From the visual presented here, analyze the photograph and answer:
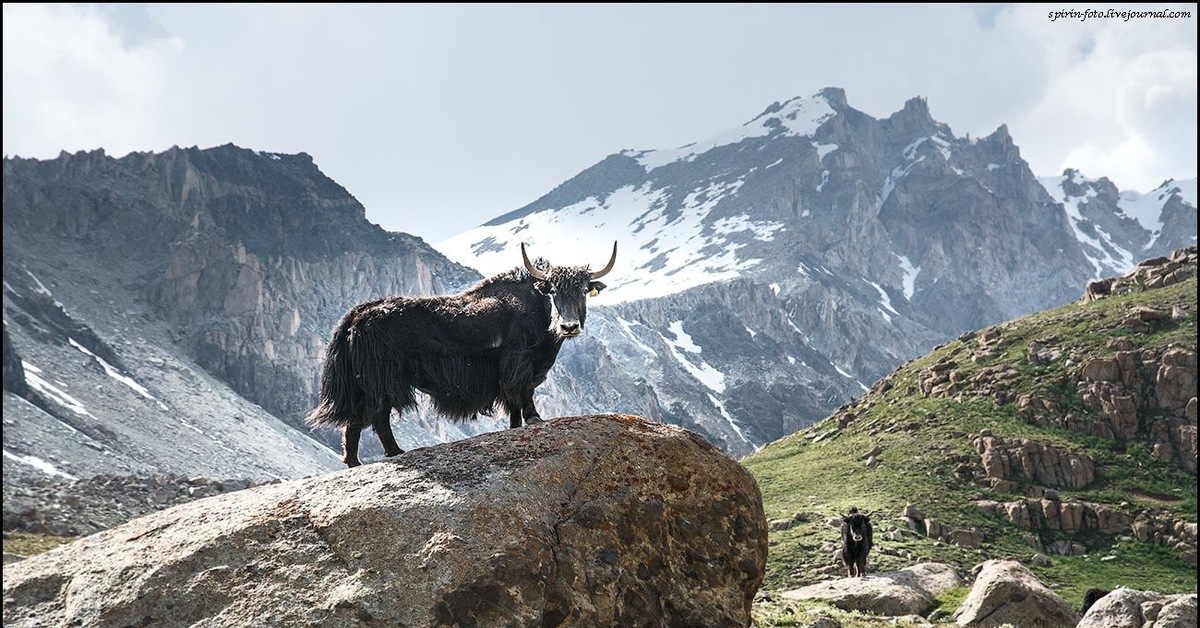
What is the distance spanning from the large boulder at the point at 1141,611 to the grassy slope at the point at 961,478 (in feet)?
61.6

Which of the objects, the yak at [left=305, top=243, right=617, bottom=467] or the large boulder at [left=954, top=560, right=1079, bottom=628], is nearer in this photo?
the yak at [left=305, top=243, right=617, bottom=467]

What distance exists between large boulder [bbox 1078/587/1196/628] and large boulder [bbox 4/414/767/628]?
11.6 metres

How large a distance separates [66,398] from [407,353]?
14159 centimetres

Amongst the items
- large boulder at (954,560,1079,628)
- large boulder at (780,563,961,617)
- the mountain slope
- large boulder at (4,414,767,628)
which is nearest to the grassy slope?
the mountain slope

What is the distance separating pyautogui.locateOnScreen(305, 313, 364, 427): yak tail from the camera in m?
11.0

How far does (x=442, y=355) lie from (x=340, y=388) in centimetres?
131

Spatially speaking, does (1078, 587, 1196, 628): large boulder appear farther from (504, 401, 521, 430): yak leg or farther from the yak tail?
the yak tail

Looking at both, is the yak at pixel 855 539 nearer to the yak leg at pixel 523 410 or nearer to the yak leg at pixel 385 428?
the yak leg at pixel 523 410

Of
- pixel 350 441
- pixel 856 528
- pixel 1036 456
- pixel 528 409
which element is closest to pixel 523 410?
pixel 528 409

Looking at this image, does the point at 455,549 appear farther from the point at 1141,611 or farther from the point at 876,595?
the point at 876,595

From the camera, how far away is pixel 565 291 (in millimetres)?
11289

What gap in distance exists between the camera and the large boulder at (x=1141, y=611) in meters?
16.6

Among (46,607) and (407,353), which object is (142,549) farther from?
(407,353)

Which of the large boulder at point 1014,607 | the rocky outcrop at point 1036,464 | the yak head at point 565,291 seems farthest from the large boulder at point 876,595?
the rocky outcrop at point 1036,464
